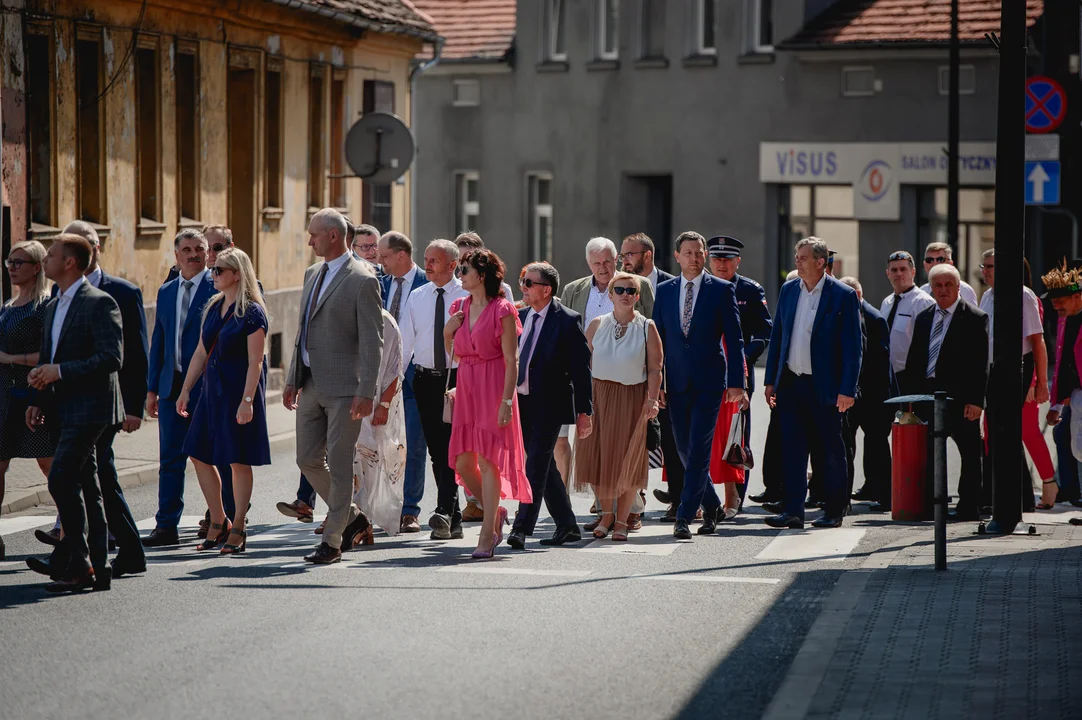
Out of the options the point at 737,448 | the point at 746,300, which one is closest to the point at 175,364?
the point at 737,448

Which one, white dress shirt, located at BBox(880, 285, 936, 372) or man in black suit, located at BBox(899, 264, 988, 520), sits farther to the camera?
white dress shirt, located at BBox(880, 285, 936, 372)

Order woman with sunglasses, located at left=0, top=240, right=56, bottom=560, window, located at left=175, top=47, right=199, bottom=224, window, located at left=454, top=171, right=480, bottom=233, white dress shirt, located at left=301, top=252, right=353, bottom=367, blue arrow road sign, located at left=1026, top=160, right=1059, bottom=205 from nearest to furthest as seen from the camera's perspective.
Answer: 1. woman with sunglasses, located at left=0, top=240, right=56, bottom=560
2. white dress shirt, located at left=301, top=252, right=353, bottom=367
3. blue arrow road sign, located at left=1026, top=160, right=1059, bottom=205
4. window, located at left=175, top=47, right=199, bottom=224
5. window, located at left=454, top=171, right=480, bottom=233

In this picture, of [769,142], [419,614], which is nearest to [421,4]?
[769,142]

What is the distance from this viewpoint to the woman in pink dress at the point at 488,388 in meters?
11.1

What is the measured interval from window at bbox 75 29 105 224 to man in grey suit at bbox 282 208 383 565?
1025 centimetres

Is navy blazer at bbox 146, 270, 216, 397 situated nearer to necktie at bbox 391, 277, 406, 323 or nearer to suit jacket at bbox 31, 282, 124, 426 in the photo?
necktie at bbox 391, 277, 406, 323

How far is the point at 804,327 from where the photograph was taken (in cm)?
1245

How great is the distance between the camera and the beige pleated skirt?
11828 millimetres

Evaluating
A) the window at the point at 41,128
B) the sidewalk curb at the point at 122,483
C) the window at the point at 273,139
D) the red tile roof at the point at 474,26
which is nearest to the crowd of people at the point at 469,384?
the sidewalk curb at the point at 122,483

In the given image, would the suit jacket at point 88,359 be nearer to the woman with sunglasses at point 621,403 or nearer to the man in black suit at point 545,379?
the man in black suit at point 545,379

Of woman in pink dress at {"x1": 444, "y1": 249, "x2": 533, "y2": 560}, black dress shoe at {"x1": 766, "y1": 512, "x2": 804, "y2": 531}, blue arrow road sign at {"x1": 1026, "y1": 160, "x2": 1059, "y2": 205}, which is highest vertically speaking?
blue arrow road sign at {"x1": 1026, "y1": 160, "x2": 1059, "y2": 205}

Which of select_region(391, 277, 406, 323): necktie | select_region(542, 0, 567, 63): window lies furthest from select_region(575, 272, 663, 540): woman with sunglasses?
select_region(542, 0, 567, 63): window

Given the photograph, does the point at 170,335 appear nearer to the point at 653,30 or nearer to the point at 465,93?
the point at 653,30

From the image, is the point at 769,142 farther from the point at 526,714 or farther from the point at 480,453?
the point at 526,714
